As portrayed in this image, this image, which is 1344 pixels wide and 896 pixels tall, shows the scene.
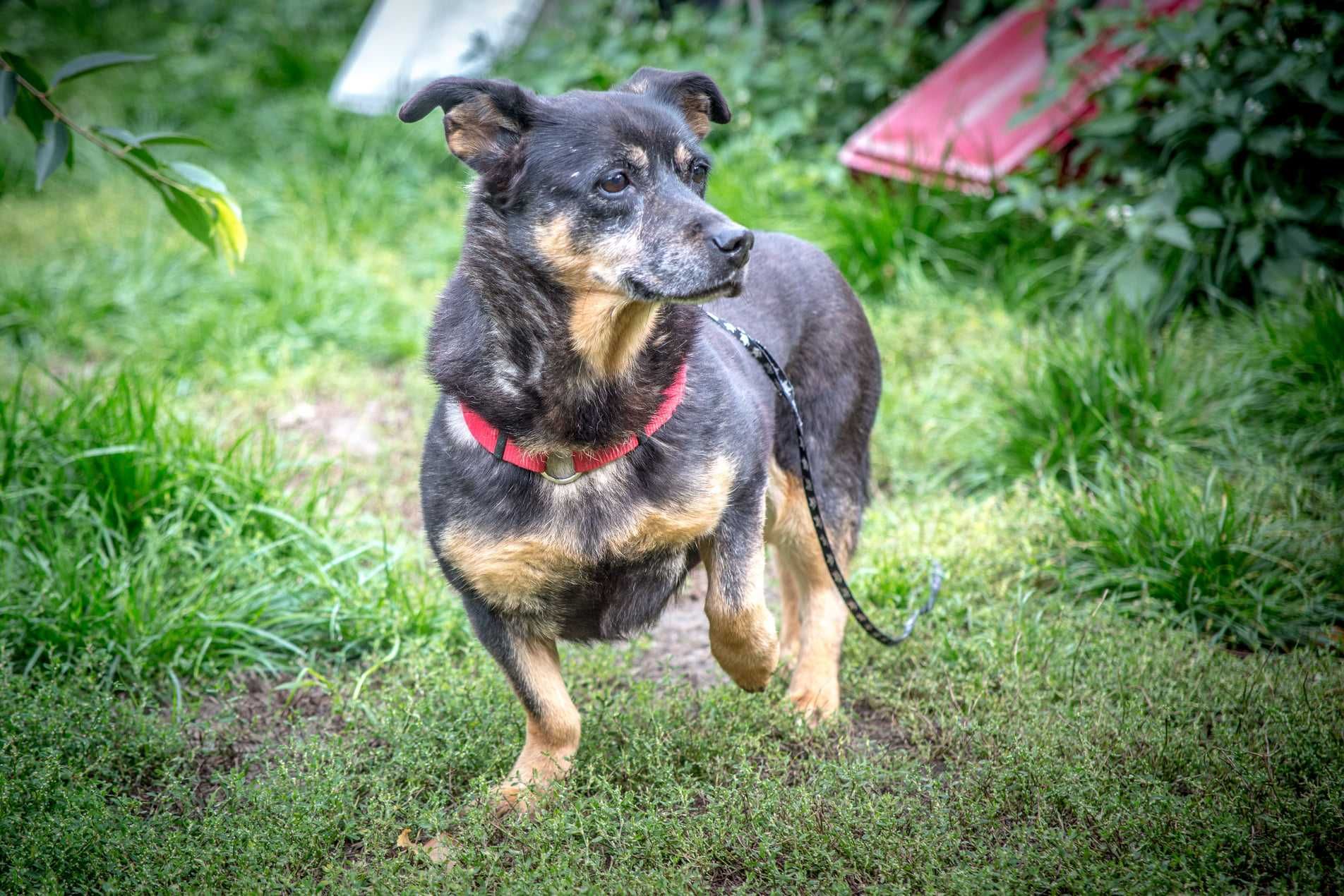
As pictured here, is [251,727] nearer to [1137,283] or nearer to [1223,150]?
[1137,283]

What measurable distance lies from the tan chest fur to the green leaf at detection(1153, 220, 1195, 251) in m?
3.09

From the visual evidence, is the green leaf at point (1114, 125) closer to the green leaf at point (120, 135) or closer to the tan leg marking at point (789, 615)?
the tan leg marking at point (789, 615)

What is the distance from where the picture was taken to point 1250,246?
520cm

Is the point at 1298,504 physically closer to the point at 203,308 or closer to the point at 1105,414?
the point at 1105,414

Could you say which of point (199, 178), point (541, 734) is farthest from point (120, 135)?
point (541, 734)

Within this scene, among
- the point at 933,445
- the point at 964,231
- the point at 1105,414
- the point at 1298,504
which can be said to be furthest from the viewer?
the point at 964,231

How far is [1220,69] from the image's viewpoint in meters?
5.30

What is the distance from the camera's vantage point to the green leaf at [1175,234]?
507cm

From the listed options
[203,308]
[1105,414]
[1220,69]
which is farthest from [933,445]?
[203,308]

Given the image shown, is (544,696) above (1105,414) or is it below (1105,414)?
above

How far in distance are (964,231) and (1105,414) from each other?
1.78m

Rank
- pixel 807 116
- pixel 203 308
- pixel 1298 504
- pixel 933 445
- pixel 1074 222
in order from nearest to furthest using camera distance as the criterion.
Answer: pixel 1298 504 < pixel 933 445 < pixel 1074 222 < pixel 203 308 < pixel 807 116

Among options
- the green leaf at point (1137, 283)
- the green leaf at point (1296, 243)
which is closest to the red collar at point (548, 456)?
the green leaf at point (1137, 283)

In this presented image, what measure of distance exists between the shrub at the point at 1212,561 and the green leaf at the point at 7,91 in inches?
140
